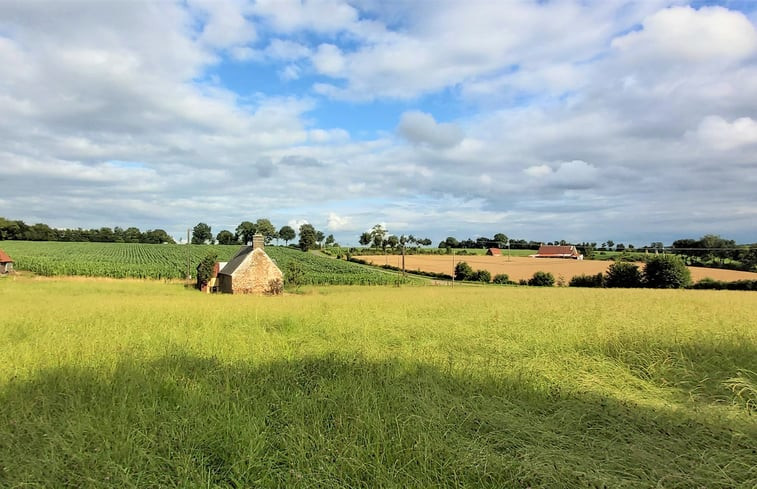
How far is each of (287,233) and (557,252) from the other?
4486 inches

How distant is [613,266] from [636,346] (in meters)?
→ 53.4

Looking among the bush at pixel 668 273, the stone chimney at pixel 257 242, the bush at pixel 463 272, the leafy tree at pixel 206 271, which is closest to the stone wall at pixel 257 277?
the stone chimney at pixel 257 242

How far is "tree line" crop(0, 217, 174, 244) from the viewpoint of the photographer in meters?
129

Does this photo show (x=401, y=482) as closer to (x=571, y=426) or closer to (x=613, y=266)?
(x=571, y=426)

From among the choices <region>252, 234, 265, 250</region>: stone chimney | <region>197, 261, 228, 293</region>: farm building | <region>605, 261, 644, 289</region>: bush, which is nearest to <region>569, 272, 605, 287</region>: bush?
<region>605, 261, 644, 289</region>: bush

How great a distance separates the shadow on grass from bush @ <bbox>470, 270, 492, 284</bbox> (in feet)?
206

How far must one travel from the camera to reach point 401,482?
132 inches

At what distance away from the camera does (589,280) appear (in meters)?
56.8

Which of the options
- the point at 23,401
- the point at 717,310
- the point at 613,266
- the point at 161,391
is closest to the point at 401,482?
the point at 161,391

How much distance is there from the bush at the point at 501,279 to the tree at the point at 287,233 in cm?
12921

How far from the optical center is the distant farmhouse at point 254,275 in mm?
40812

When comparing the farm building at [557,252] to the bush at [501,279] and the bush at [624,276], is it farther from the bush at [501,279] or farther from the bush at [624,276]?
the bush at [624,276]

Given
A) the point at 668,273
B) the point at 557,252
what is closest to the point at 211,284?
the point at 668,273

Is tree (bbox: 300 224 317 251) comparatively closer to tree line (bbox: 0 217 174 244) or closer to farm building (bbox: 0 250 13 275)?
tree line (bbox: 0 217 174 244)
